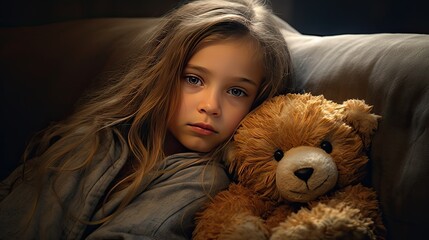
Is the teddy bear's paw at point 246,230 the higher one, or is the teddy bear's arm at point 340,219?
the teddy bear's arm at point 340,219

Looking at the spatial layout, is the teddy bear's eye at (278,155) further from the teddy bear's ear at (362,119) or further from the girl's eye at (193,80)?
the girl's eye at (193,80)

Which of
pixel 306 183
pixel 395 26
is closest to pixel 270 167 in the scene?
pixel 306 183

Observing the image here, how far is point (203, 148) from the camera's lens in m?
0.92

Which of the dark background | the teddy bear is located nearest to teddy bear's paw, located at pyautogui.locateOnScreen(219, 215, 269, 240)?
the teddy bear

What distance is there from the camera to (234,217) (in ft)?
2.35

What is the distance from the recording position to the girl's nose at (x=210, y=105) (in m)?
0.88

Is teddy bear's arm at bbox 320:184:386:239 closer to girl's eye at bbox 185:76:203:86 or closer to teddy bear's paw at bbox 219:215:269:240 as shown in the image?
teddy bear's paw at bbox 219:215:269:240

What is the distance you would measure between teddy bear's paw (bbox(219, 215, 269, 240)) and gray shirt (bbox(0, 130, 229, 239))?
15 centimetres

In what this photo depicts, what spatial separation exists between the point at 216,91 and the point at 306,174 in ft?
0.90

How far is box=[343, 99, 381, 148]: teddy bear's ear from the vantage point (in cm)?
73

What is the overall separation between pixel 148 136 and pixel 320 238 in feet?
1.51

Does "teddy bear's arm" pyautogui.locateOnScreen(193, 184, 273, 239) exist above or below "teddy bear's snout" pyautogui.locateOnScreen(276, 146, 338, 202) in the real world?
below

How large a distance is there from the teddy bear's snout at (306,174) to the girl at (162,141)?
0.59 feet

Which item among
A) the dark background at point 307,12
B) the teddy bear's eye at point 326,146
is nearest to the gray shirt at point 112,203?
the teddy bear's eye at point 326,146
